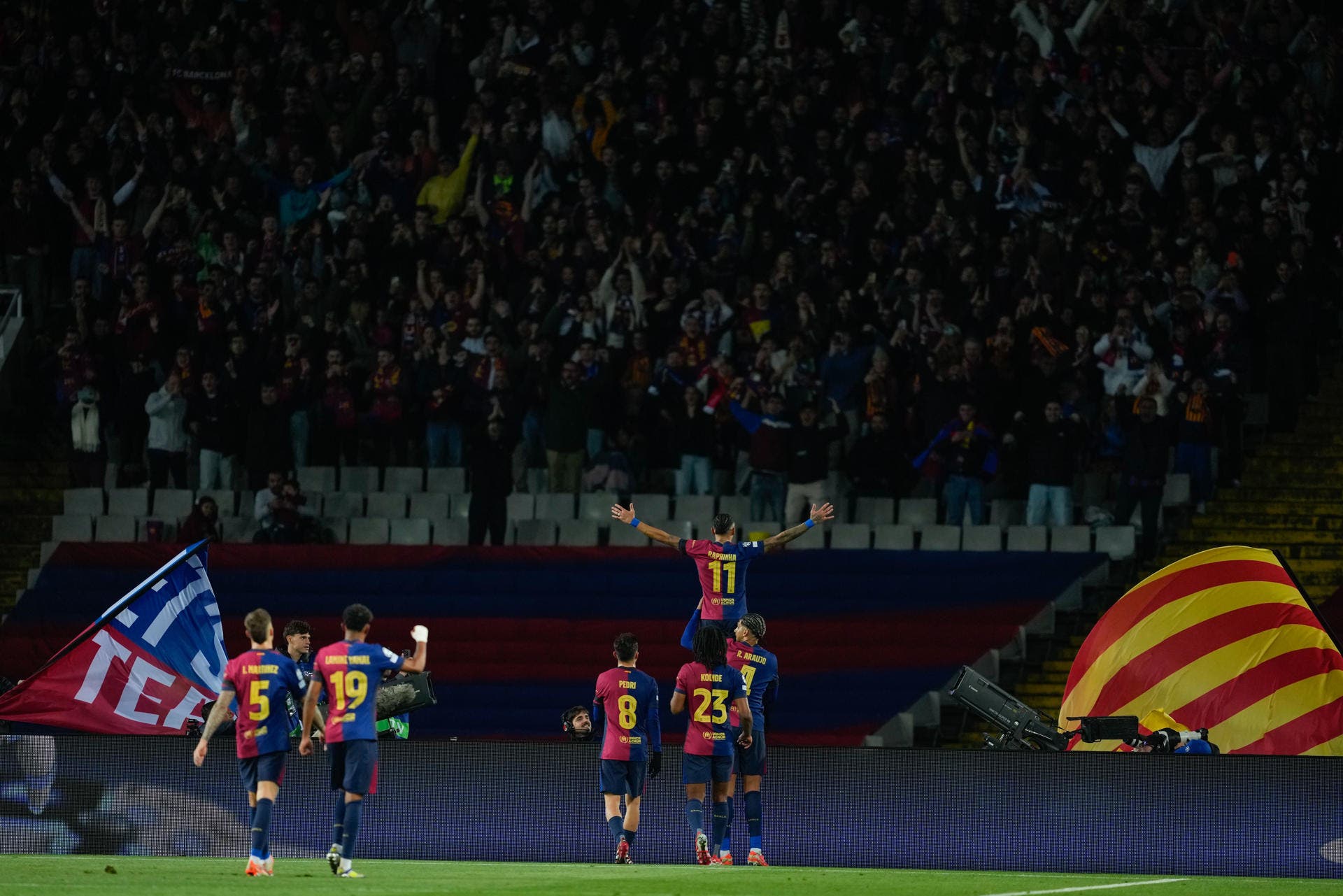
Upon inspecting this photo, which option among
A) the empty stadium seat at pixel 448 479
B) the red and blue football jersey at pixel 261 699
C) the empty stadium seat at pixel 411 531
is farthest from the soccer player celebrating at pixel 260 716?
the empty stadium seat at pixel 448 479

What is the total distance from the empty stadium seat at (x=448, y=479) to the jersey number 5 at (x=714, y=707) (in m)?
9.97

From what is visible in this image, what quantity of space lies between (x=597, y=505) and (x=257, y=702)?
11259 mm

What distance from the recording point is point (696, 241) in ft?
86.3

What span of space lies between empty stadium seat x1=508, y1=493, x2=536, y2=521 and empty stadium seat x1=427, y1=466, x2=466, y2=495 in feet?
1.83

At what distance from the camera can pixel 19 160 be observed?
2897 centimetres

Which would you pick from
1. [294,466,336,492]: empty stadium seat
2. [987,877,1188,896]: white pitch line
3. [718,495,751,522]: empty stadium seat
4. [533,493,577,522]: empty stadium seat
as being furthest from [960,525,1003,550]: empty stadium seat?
[987,877,1188,896]: white pitch line

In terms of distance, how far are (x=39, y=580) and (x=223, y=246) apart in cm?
475

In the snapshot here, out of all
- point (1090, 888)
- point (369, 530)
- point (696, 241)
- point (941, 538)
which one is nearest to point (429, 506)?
point (369, 530)

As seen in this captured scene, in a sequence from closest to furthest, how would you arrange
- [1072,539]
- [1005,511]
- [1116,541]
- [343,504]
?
[1116,541], [1072,539], [1005,511], [343,504]

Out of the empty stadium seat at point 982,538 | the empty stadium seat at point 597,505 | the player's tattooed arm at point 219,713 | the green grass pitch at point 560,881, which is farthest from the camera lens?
the empty stadium seat at point 597,505

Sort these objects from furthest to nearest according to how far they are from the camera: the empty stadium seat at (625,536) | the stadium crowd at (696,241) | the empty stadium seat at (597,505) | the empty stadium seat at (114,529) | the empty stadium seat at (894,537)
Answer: the empty stadium seat at (114,529) → the empty stadium seat at (625,536) → the empty stadium seat at (597,505) → the stadium crowd at (696,241) → the empty stadium seat at (894,537)

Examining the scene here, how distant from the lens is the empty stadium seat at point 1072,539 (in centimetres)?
2367

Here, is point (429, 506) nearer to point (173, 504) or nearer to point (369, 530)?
point (369, 530)

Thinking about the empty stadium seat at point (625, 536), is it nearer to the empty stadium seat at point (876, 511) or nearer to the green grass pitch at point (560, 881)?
the empty stadium seat at point (876, 511)
